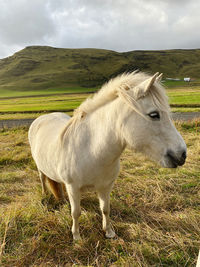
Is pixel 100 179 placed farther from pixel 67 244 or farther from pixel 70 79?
pixel 70 79

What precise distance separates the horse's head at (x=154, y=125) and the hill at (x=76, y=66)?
111 metres

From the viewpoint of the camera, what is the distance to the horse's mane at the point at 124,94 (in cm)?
178

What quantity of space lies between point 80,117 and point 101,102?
0.47 meters

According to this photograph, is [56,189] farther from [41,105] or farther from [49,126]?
[41,105]

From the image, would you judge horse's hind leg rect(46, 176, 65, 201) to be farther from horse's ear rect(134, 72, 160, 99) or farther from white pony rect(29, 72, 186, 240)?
horse's ear rect(134, 72, 160, 99)

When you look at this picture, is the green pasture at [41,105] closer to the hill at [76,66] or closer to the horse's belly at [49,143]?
the horse's belly at [49,143]

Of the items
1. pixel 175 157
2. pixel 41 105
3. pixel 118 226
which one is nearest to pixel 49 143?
pixel 118 226

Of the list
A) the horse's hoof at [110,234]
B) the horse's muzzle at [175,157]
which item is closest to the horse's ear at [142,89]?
the horse's muzzle at [175,157]

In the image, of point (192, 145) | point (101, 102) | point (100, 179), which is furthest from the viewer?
point (192, 145)

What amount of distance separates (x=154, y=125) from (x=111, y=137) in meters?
0.54

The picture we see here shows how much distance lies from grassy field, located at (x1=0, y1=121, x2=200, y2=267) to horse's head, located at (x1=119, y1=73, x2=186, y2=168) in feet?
1.37

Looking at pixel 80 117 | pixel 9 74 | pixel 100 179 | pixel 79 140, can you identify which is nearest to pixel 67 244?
pixel 100 179

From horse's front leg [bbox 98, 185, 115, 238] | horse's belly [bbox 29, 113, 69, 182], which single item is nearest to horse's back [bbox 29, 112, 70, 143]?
horse's belly [bbox 29, 113, 69, 182]

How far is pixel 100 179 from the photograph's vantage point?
7.92 ft
